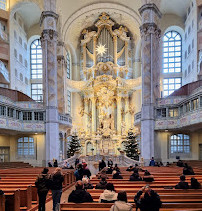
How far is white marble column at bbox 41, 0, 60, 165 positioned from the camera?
1124 inches

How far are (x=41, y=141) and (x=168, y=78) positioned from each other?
A: 1997 centimetres

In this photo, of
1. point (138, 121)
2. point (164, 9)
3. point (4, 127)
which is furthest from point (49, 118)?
point (164, 9)

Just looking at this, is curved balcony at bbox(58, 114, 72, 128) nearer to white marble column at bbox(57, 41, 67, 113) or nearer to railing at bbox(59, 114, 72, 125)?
railing at bbox(59, 114, 72, 125)

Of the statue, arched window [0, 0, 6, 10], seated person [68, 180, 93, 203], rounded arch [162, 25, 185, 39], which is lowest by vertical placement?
seated person [68, 180, 93, 203]

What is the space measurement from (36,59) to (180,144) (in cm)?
2460

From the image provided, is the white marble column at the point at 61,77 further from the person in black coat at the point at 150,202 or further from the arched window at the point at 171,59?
the person in black coat at the point at 150,202

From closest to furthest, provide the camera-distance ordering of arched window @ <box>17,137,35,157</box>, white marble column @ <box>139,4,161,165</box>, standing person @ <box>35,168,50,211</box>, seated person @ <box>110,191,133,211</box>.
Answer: seated person @ <box>110,191,133,211</box>
standing person @ <box>35,168,50,211</box>
white marble column @ <box>139,4,161,165</box>
arched window @ <box>17,137,35,157</box>

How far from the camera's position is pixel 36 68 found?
4219 cm

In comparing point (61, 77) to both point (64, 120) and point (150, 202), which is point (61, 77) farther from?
point (150, 202)

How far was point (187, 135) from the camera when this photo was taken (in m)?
27.9

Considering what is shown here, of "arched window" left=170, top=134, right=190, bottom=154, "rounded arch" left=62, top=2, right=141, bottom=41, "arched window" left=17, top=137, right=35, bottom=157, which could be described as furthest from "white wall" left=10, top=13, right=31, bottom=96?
"arched window" left=170, top=134, right=190, bottom=154

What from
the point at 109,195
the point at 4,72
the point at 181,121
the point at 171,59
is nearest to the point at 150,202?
the point at 109,195

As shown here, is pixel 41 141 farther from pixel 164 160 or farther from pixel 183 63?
pixel 183 63

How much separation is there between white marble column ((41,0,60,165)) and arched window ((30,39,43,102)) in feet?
38.8
